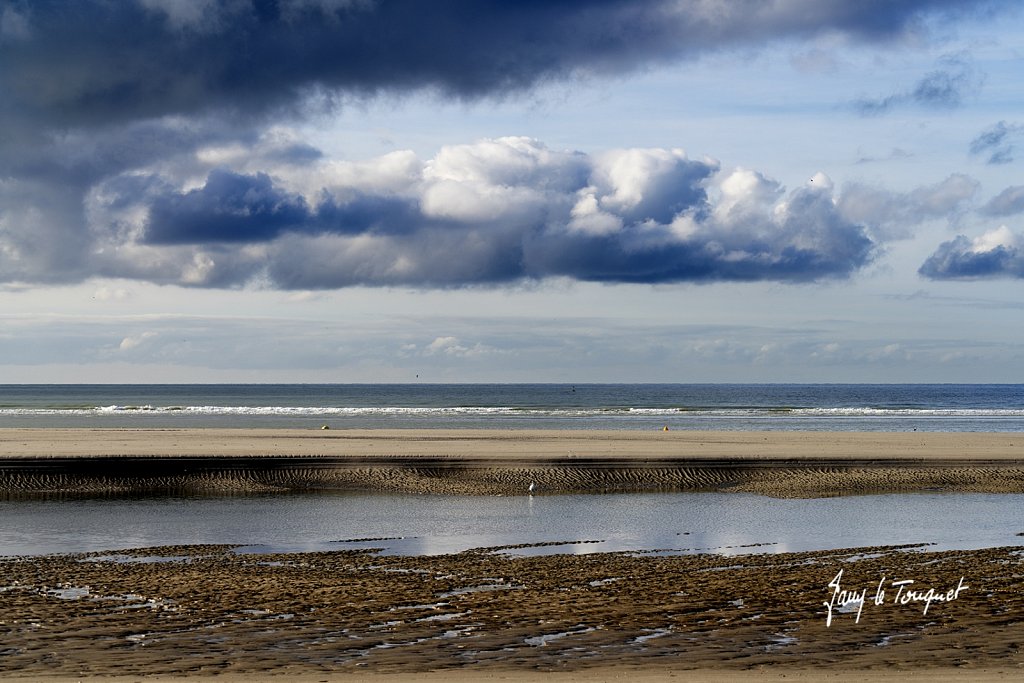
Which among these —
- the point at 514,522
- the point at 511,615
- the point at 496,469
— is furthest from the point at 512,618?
the point at 496,469

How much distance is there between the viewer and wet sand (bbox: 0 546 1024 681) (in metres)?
10.8

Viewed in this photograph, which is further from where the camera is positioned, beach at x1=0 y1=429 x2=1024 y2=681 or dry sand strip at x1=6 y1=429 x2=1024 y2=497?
dry sand strip at x1=6 y1=429 x2=1024 y2=497

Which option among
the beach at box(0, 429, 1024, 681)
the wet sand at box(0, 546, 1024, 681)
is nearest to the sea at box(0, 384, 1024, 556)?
the beach at box(0, 429, 1024, 681)

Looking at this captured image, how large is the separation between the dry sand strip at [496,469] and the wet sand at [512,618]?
525 inches

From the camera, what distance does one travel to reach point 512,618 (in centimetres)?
1318

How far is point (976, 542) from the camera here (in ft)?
68.0

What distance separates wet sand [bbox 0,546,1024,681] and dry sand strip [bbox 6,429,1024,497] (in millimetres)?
13343

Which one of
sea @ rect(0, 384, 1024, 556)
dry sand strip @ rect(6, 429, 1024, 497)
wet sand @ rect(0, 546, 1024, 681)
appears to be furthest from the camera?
dry sand strip @ rect(6, 429, 1024, 497)

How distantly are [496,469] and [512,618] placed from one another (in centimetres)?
2043

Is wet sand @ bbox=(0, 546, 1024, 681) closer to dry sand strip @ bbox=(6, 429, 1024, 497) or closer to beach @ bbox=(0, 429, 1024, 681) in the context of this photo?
beach @ bbox=(0, 429, 1024, 681)

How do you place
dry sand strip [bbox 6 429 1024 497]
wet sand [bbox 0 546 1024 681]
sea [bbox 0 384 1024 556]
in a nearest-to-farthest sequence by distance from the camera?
1. wet sand [bbox 0 546 1024 681]
2. sea [bbox 0 384 1024 556]
3. dry sand strip [bbox 6 429 1024 497]

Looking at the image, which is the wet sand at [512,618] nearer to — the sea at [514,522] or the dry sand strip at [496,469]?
the sea at [514,522]

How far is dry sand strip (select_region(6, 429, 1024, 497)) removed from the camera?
3159 centimetres

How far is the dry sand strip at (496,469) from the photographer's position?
31594 millimetres
